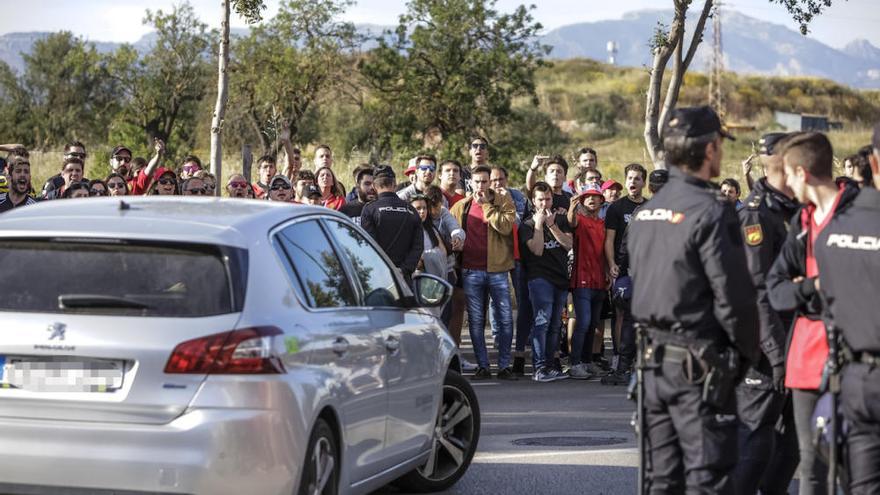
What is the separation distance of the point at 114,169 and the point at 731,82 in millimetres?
79651

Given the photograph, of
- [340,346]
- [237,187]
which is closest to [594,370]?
[237,187]

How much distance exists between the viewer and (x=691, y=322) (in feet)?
20.5

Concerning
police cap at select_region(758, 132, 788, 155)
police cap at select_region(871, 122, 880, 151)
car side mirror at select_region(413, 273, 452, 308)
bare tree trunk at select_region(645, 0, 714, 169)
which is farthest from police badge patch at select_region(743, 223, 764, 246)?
bare tree trunk at select_region(645, 0, 714, 169)

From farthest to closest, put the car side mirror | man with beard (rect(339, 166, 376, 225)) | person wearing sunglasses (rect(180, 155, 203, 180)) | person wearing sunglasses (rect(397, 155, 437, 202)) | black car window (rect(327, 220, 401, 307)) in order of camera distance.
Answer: person wearing sunglasses (rect(180, 155, 203, 180)) < person wearing sunglasses (rect(397, 155, 437, 202)) < man with beard (rect(339, 166, 376, 225)) < the car side mirror < black car window (rect(327, 220, 401, 307))

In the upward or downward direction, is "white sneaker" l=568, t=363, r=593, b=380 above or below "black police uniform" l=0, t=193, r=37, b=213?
below

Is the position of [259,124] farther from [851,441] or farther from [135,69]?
[851,441]

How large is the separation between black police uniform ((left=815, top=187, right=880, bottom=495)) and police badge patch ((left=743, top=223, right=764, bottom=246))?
1.45 metres

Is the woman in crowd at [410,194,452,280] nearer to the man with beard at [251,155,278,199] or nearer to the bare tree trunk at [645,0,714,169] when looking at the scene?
the man with beard at [251,155,278,199]

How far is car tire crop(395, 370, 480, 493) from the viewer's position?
888cm

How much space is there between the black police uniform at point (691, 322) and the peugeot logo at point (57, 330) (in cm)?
237

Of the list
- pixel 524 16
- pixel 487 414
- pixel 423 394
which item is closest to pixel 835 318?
pixel 423 394

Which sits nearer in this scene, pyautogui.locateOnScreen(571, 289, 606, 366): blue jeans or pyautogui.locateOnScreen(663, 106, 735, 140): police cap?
pyautogui.locateOnScreen(663, 106, 735, 140): police cap

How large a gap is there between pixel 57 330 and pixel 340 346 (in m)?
1.36

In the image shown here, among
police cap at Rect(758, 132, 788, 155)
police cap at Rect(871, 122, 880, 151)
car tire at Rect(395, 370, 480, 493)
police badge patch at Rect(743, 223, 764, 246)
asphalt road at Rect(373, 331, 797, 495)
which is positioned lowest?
asphalt road at Rect(373, 331, 797, 495)
